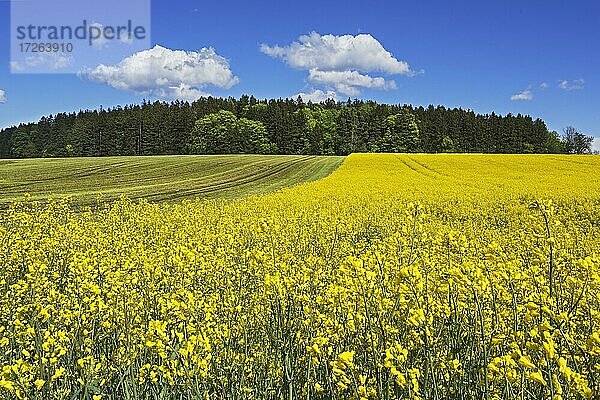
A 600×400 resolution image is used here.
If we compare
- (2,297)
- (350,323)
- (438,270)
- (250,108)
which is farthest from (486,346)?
(250,108)

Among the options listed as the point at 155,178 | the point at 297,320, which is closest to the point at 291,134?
the point at 155,178

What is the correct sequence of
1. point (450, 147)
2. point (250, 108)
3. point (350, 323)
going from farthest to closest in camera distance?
→ 1. point (250, 108)
2. point (450, 147)
3. point (350, 323)

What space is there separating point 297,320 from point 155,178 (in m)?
32.4

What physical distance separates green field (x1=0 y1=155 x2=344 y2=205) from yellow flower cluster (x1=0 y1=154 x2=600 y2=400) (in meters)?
17.2

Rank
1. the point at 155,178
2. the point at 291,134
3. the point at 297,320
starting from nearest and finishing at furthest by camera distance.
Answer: the point at 297,320 → the point at 155,178 → the point at 291,134

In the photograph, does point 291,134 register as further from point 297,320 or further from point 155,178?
point 297,320

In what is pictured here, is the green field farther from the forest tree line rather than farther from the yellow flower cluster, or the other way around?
the forest tree line

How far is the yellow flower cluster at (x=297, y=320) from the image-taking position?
3.11m

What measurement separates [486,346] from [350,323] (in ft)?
3.19

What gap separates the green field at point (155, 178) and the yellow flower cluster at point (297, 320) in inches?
679

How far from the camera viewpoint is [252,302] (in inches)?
207

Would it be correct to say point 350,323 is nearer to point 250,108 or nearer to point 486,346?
point 486,346

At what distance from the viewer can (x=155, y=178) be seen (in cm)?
3512

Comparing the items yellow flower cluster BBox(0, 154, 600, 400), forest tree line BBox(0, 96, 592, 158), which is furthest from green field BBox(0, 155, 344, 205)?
forest tree line BBox(0, 96, 592, 158)
